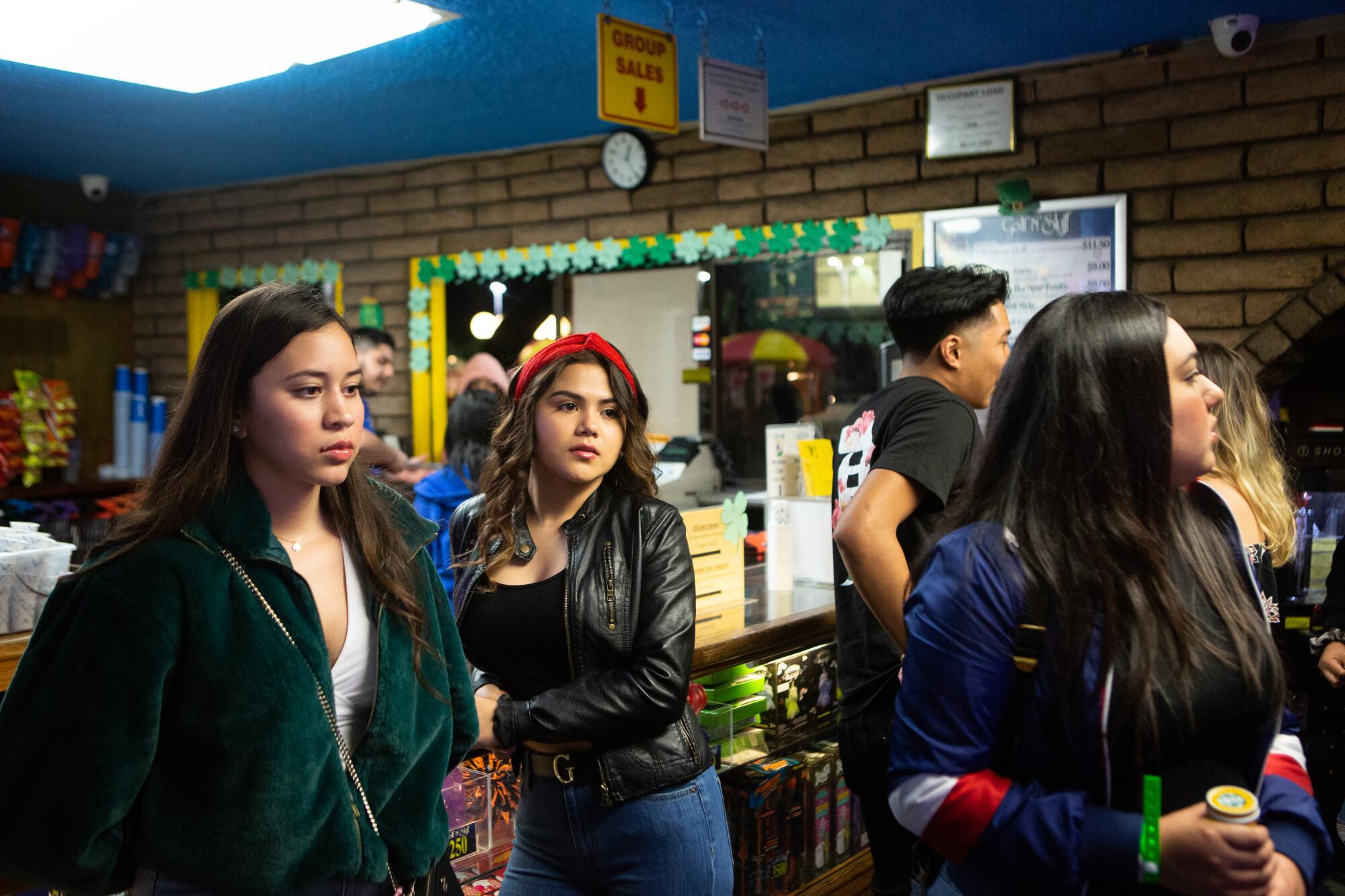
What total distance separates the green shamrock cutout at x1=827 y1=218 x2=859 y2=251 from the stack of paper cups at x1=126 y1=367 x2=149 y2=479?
5.10 meters

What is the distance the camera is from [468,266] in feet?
22.0

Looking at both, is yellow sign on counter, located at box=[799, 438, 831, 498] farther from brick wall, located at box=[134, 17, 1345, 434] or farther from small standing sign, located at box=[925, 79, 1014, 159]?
small standing sign, located at box=[925, 79, 1014, 159]

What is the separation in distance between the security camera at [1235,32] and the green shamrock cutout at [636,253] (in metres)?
2.83

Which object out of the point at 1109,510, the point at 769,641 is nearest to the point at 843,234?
the point at 769,641

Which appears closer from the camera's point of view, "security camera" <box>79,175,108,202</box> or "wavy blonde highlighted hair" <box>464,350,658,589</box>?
"wavy blonde highlighted hair" <box>464,350,658,589</box>

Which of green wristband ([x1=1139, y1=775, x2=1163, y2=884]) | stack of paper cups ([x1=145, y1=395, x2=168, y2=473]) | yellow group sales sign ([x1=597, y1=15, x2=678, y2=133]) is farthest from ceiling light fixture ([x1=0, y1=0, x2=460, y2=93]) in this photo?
stack of paper cups ([x1=145, y1=395, x2=168, y2=473])

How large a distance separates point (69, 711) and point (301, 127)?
514 centimetres

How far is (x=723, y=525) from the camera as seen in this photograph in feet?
10.8

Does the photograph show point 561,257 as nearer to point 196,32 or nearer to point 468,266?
point 468,266

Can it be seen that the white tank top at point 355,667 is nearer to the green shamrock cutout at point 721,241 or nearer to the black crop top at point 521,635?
the black crop top at point 521,635

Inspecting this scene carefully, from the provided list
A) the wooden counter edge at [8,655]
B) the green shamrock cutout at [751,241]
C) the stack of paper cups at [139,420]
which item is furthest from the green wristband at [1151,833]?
the stack of paper cups at [139,420]

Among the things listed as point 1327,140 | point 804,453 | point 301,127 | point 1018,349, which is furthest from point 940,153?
point 1018,349

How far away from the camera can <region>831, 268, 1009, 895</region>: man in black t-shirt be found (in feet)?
7.78

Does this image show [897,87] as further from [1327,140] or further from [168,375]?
[168,375]
